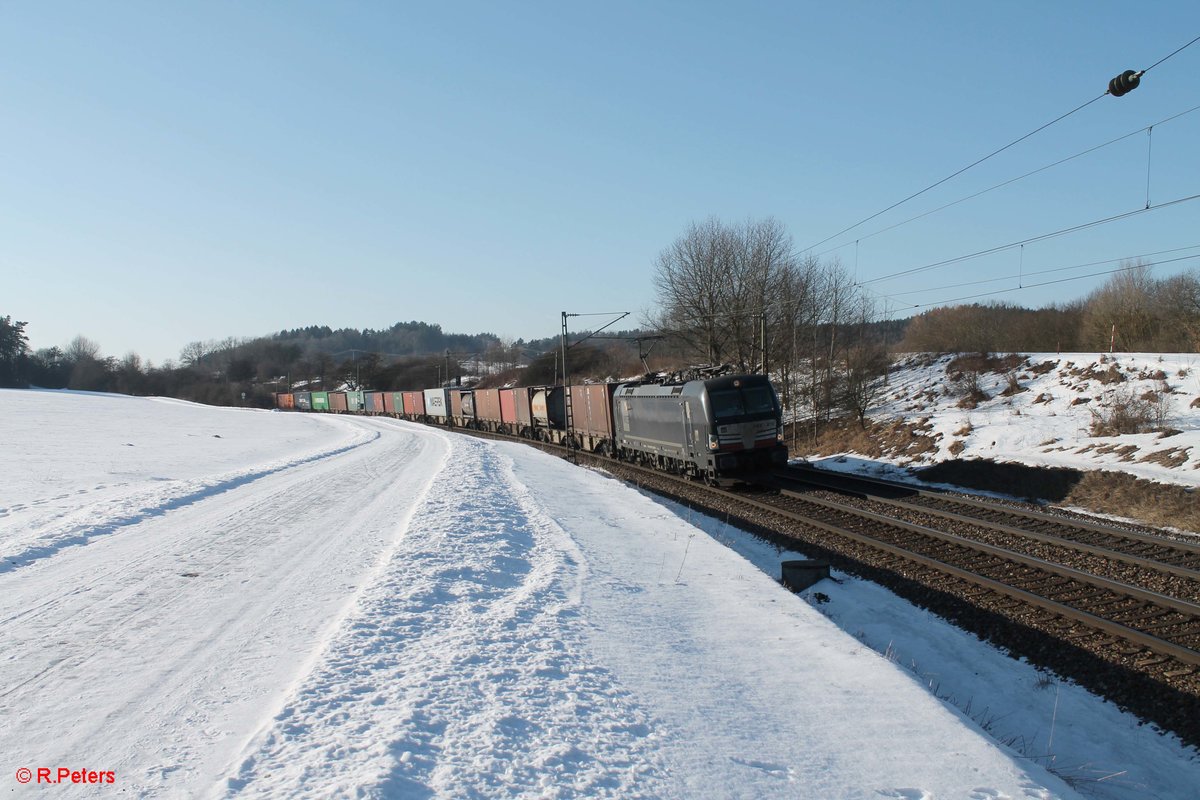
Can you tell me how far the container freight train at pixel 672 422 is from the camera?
781 inches

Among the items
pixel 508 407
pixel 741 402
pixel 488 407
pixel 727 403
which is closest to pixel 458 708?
pixel 727 403

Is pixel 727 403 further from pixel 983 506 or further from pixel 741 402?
pixel 983 506

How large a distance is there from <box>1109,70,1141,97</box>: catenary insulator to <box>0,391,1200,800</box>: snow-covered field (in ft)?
24.1

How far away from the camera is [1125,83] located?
9.83 meters

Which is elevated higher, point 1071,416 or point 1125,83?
point 1125,83

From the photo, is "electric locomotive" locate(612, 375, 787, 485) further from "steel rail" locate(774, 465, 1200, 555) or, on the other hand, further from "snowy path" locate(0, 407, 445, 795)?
"snowy path" locate(0, 407, 445, 795)

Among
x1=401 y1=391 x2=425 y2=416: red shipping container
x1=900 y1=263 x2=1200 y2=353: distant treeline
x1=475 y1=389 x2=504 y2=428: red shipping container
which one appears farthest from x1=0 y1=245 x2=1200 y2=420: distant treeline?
x1=401 y1=391 x2=425 y2=416: red shipping container

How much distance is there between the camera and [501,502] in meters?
14.2

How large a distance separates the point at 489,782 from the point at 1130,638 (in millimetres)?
7201

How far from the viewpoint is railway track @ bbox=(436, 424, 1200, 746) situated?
7.20 metres

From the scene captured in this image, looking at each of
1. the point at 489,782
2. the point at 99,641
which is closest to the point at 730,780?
the point at 489,782

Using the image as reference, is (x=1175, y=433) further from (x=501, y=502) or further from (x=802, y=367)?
(x=802, y=367)

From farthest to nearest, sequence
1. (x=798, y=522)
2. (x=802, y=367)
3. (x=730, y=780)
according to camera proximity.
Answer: (x=802, y=367), (x=798, y=522), (x=730, y=780)

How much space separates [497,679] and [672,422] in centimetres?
1778
